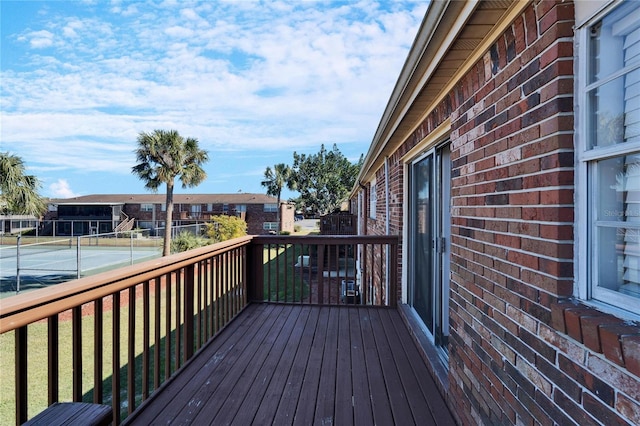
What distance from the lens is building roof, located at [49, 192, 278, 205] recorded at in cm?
3416

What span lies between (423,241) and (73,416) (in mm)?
2825

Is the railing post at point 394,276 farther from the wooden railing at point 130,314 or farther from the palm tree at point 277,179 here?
the palm tree at point 277,179

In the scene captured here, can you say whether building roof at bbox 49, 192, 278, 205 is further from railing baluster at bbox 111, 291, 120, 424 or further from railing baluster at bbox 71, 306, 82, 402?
railing baluster at bbox 71, 306, 82, 402

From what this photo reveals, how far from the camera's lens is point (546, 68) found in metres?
1.15

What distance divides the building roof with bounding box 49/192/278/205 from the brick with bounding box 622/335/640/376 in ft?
109

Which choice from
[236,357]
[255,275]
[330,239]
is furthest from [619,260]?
[255,275]

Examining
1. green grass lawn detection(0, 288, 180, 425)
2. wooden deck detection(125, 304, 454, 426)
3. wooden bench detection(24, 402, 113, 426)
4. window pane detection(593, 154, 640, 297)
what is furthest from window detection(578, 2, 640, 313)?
green grass lawn detection(0, 288, 180, 425)

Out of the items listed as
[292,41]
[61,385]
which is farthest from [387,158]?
[61,385]

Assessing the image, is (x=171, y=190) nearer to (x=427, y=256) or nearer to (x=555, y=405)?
(x=427, y=256)

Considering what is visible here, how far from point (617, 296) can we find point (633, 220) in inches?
8.7

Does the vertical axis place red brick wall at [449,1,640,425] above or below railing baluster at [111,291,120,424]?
above

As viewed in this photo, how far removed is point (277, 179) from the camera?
3338cm

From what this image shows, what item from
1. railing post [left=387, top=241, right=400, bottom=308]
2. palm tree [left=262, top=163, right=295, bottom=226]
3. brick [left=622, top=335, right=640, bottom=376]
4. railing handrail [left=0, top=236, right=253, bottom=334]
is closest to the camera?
brick [left=622, top=335, right=640, bottom=376]

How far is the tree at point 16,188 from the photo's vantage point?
13695mm
